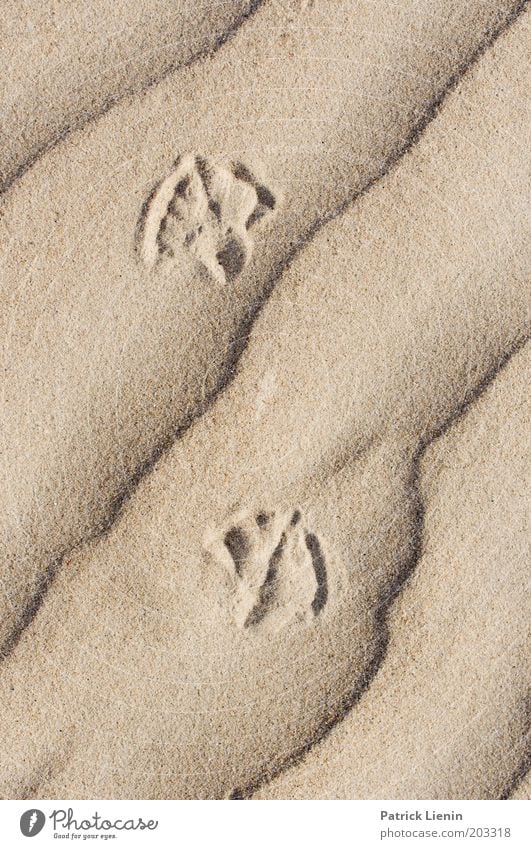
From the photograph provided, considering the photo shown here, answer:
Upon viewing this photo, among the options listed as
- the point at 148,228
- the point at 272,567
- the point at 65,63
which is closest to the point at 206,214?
the point at 148,228

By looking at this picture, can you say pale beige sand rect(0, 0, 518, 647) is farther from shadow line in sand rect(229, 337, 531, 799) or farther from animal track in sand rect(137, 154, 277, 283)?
shadow line in sand rect(229, 337, 531, 799)

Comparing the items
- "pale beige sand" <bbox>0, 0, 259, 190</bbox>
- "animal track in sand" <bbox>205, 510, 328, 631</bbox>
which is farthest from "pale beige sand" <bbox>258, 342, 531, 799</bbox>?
"pale beige sand" <bbox>0, 0, 259, 190</bbox>

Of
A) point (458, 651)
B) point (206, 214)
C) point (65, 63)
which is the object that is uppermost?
point (65, 63)

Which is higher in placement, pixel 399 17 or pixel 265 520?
pixel 399 17

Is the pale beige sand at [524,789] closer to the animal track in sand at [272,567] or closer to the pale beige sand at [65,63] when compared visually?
the animal track in sand at [272,567]

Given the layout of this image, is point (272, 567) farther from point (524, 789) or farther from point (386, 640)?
point (524, 789)

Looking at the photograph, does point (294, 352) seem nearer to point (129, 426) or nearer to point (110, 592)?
point (129, 426)

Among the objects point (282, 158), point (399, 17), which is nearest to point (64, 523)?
point (282, 158)
